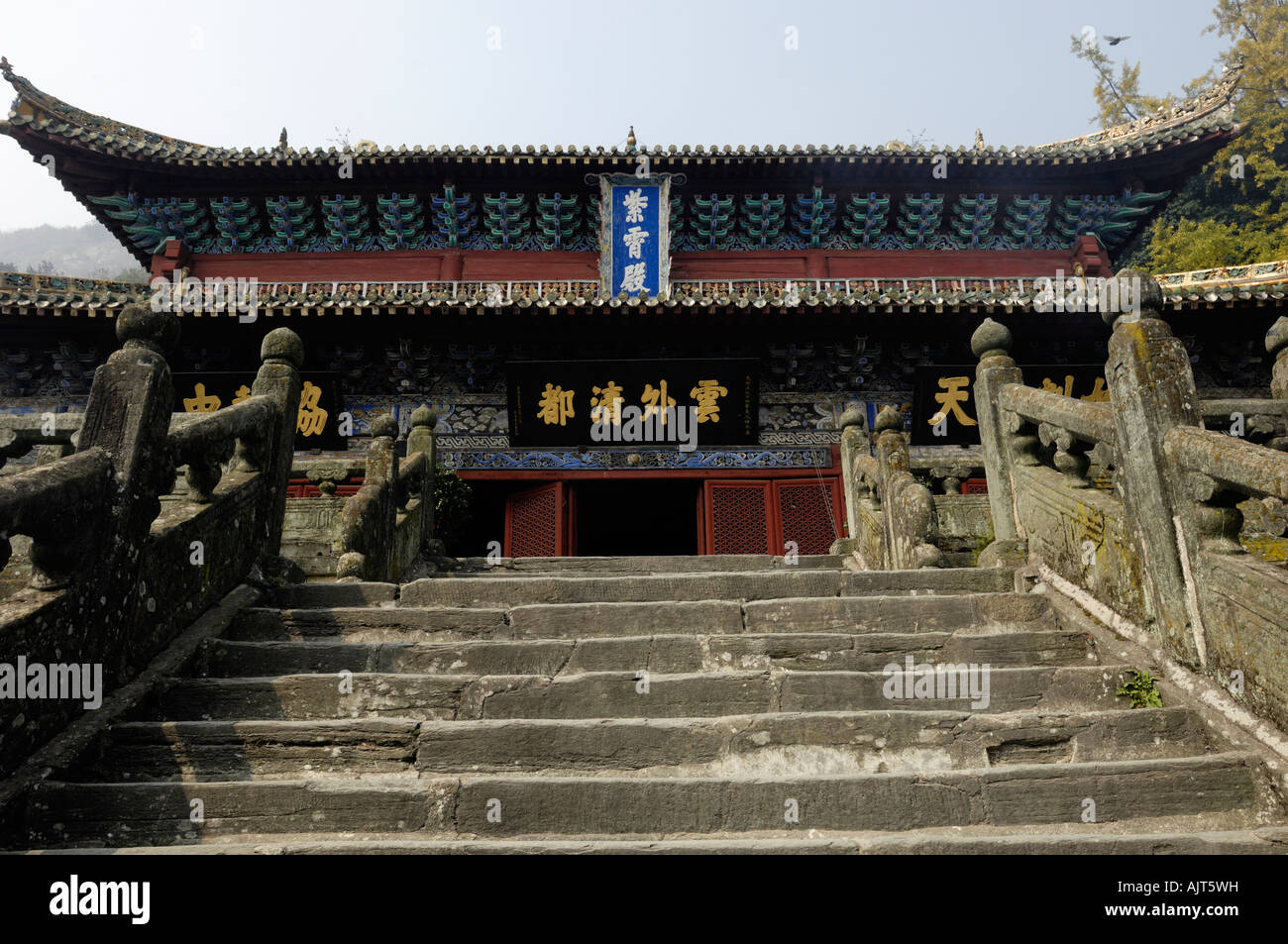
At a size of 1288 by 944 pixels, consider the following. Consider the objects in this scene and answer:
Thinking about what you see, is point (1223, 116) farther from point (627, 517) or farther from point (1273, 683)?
point (1273, 683)

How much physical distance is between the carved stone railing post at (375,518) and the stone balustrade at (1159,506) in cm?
391

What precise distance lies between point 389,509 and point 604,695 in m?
3.20

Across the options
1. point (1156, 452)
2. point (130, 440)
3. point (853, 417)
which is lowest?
point (1156, 452)

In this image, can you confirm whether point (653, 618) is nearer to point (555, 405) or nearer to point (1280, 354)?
point (1280, 354)

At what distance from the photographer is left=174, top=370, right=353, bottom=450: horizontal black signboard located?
1002 cm

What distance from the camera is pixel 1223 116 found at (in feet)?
38.0

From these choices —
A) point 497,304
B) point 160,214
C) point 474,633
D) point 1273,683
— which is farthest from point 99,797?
point 160,214

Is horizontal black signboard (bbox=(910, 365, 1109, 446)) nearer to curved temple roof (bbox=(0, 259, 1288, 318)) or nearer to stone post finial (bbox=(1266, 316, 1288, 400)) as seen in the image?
curved temple roof (bbox=(0, 259, 1288, 318))

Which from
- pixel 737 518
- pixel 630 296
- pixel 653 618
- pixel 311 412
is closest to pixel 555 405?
pixel 630 296

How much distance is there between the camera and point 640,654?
384 cm

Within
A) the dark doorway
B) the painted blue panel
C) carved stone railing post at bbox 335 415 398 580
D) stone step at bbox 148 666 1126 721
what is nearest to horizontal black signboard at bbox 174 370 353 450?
the dark doorway

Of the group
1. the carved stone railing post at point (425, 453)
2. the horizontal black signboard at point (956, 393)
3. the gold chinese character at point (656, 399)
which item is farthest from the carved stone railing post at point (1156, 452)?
the gold chinese character at point (656, 399)

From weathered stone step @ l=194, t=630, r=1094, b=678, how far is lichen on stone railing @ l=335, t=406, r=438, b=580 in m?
1.34

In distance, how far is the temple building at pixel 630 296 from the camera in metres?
9.70
